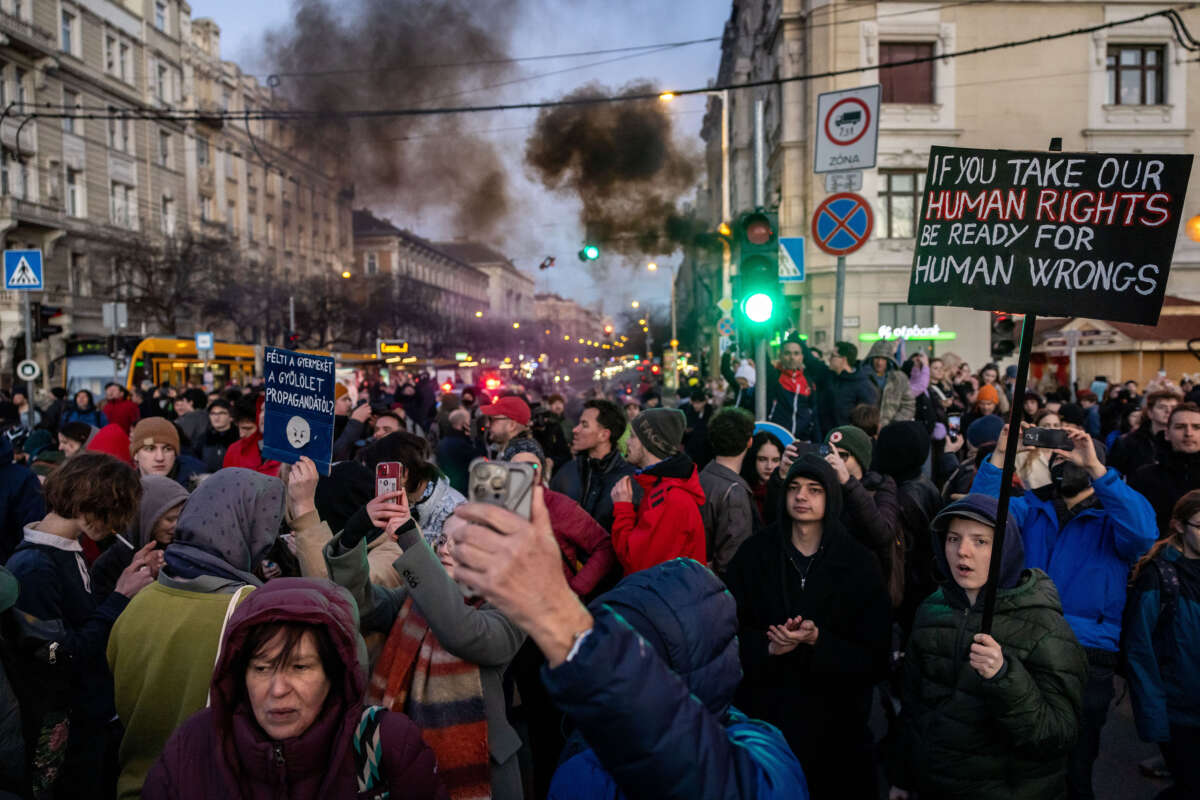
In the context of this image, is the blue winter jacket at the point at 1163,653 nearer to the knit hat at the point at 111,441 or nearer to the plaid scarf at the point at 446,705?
the plaid scarf at the point at 446,705

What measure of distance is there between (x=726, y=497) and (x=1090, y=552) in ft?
5.89

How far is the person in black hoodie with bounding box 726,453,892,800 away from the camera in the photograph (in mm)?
3510

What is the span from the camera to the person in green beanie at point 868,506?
14.4 feet

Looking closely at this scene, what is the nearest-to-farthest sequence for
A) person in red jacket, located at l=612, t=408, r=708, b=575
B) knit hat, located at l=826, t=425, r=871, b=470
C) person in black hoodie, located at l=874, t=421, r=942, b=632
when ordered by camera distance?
1. person in red jacket, located at l=612, t=408, r=708, b=575
2. knit hat, located at l=826, t=425, r=871, b=470
3. person in black hoodie, located at l=874, t=421, r=942, b=632

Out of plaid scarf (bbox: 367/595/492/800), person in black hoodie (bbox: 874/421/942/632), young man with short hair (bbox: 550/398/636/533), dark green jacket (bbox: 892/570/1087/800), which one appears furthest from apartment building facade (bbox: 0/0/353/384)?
dark green jacket (bbox: 892/570/1087/800)

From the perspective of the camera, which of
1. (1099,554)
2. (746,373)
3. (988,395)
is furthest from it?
(746,373)

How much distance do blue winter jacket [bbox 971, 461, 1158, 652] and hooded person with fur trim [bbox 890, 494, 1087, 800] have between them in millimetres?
726

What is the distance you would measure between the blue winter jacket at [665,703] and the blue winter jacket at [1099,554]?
2.51 metres

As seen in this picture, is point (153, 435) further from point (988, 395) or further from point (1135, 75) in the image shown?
point (1135, 75)

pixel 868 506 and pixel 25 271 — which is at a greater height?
pixel 25 271

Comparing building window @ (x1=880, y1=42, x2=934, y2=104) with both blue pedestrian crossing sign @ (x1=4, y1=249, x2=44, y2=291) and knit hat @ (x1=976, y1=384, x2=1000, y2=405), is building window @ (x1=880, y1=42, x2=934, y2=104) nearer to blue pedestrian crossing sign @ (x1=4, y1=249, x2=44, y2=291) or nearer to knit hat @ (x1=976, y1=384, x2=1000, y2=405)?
knit hat @ (x1=976, y1=384, x2=1000, y2=405)

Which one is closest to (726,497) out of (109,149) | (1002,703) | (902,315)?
(1002,703)

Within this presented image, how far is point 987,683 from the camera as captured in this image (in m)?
2.92

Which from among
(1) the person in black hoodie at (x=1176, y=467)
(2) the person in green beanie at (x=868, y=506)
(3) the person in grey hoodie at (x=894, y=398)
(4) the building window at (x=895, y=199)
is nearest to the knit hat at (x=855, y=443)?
(2) the person in green beanie at (x=868, y=506)
